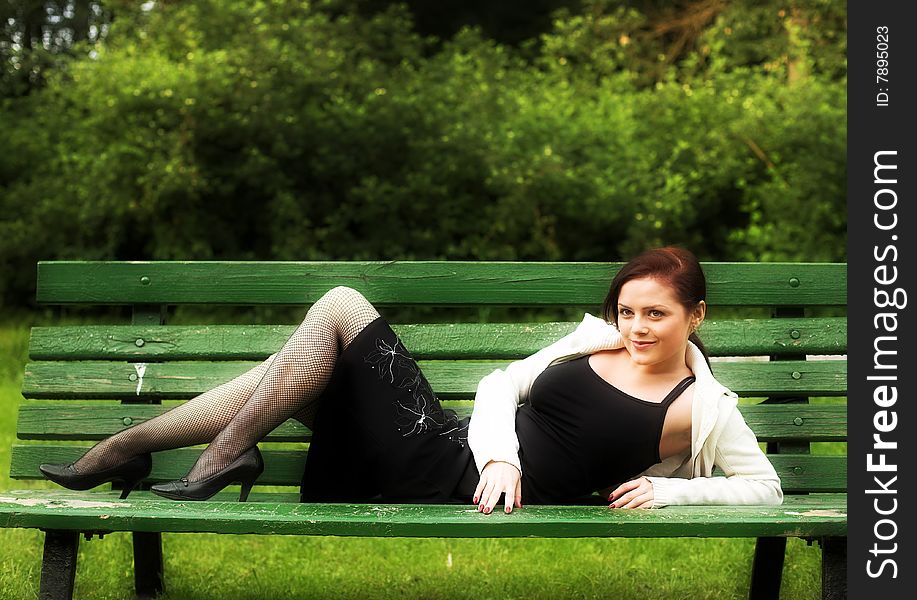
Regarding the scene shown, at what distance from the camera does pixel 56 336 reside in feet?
11.1

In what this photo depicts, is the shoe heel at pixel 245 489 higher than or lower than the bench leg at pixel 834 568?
higher

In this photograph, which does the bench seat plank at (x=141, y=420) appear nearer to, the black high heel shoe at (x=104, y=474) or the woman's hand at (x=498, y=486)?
the black high heel shoe at (x=104, y=474)

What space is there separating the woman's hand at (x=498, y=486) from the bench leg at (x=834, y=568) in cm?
76

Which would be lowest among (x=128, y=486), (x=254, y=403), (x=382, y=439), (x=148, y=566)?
(x=148, y=566)

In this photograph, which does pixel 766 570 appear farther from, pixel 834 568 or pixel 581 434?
pixel 581 434

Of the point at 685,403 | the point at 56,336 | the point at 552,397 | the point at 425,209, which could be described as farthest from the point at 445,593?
the point at 425,209

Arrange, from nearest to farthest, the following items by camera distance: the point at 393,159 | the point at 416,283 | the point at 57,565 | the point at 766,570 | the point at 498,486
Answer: the point at 57,565 < the point at 498,486 < the point at 766,570 < the point at 416,283 < the point at 393,159

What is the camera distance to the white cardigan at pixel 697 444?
280 cm

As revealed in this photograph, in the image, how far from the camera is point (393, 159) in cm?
839

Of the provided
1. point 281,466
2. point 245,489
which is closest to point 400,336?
point 281,466

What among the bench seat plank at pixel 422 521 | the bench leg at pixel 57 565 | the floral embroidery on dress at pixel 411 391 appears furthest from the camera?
the floral embroidery on dress at pixel 411 391

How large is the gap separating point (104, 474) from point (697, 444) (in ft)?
5.39

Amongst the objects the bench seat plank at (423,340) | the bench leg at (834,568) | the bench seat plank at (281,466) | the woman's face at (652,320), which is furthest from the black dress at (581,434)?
the bench seat plank at (281,466)

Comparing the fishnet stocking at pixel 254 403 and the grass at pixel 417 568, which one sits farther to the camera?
the grass at pixel 417 568
